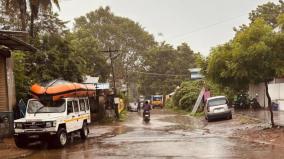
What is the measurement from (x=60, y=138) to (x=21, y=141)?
1.58 m

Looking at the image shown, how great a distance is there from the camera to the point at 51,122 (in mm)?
18781

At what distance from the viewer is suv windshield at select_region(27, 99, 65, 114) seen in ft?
66.8

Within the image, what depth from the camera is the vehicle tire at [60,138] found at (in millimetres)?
18995

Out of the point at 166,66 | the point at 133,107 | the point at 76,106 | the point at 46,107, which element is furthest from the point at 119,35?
the point at 46,107

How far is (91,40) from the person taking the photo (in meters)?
61.3

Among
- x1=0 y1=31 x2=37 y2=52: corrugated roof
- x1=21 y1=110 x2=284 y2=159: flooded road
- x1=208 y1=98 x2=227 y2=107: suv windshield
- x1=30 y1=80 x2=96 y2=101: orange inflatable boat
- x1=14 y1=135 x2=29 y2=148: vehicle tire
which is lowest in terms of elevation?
x1=21 y1=110 x2=284 y2=159: flooded road

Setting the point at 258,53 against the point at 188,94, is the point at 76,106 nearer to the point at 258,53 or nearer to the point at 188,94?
the point at 258,53

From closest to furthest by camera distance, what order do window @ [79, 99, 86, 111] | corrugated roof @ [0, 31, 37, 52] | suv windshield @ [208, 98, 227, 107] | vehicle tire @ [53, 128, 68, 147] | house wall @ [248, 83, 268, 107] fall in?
vehicle tire @ [53, 128, 68, 147]
corrugated roof @ [0, 31, 37, 52]
window @ [79, 99, 86, 111]
suv windshield @ [208, 98, 227, 107]
house wall @ [248, 83, 268, 107]

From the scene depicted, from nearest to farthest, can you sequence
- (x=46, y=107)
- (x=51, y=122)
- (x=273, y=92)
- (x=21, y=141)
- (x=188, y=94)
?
(x=51, y=122) → (x=21, y=141) → (x=46, y=107) → (x=273, y=92) → (x=188, y=94)

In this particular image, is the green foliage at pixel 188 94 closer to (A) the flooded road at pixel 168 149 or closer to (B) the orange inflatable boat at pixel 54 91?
(B) the orange inflatable boat at pixel 54 91

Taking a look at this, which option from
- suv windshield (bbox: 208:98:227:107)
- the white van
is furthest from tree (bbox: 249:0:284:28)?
the white van

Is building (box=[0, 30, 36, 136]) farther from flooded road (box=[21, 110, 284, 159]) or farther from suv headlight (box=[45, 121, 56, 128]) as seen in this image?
suv headlight (box=[45, 121, 56, 128])

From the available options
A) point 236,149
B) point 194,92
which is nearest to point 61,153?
point 236,149

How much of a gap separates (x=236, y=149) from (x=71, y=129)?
7.50 metres
